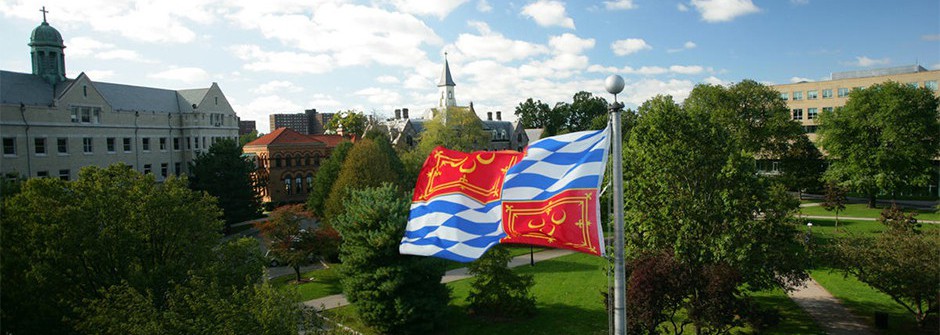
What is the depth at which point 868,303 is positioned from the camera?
2553cm

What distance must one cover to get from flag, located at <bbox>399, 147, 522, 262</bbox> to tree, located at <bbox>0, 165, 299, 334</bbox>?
28.5 feet

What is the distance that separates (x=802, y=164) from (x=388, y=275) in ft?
188

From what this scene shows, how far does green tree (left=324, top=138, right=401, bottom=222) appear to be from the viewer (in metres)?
38.4

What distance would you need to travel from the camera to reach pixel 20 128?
40.6 metres

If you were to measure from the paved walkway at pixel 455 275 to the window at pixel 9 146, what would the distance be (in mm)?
27603

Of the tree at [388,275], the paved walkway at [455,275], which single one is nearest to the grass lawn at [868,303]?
the paved walkway at [455,275]

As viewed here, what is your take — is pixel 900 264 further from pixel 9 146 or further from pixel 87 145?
pixel 87 145

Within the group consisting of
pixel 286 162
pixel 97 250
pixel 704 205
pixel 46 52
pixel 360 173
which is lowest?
pixel 97 250

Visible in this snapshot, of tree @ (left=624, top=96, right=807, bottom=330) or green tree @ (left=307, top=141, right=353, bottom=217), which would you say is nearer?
tree @ (left=624, top=96, right=807, bottom=330)

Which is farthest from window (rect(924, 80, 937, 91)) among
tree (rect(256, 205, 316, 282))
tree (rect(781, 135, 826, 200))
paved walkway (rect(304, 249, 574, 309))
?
tree (rect(256, 205, 316, 282))

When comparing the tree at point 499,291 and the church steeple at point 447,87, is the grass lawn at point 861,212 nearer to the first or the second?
the tree at point 499,291

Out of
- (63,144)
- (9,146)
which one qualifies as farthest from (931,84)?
(9,146)

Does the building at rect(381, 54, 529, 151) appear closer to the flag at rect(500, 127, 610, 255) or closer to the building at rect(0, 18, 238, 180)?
the building at rect(0, 18, 238, 180)

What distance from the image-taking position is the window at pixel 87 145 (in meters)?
46.2
